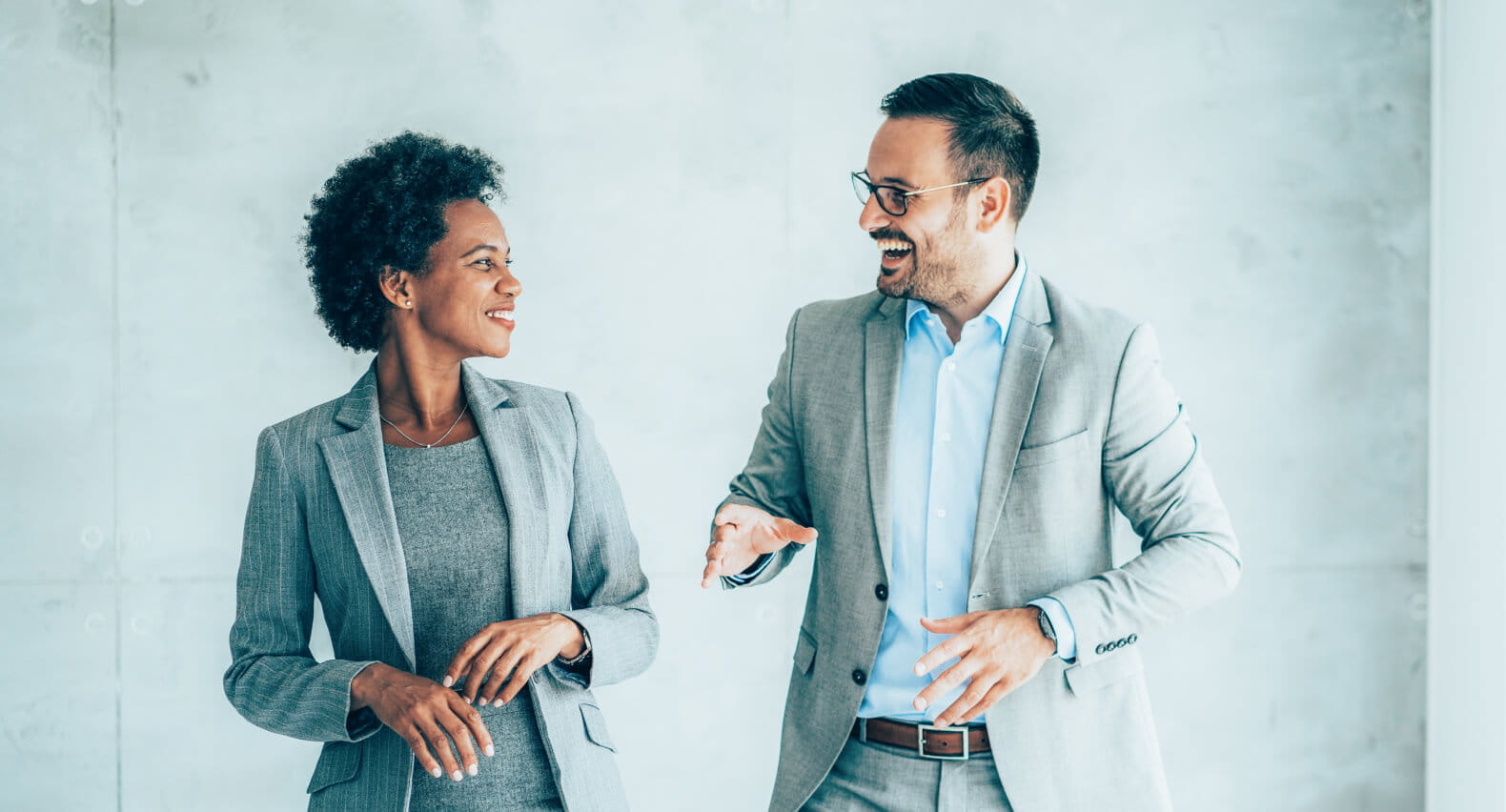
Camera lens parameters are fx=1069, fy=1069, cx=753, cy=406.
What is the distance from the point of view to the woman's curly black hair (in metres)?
2.04

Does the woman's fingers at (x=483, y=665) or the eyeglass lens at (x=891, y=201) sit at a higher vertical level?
the eyeglass lens at (x=891, y=201)

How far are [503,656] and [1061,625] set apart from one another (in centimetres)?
90

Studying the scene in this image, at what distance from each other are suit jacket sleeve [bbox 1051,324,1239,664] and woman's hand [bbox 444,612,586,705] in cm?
85

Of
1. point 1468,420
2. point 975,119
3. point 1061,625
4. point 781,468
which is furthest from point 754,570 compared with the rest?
point 1468,420

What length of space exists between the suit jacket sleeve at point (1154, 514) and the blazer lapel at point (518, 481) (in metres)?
0.90

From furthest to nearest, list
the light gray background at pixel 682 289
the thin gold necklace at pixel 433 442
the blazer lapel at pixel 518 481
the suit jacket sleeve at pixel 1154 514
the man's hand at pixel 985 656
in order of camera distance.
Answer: the light gray background at pixel 682 289 < the thin gold necklace at pixel 433 442 < the blazer lapel at pixel 518 481 < the suit jacket sleeve at pixel 1154 514 < the man's hand at pixel 985 656

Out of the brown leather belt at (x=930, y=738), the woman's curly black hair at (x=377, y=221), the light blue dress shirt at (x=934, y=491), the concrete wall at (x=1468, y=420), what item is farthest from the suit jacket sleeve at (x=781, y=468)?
the concrete wall at (x=1468, y=420)

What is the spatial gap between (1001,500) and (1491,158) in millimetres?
1897

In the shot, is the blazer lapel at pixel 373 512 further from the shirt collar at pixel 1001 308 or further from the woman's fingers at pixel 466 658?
the shirt collar at pixel 1001 308

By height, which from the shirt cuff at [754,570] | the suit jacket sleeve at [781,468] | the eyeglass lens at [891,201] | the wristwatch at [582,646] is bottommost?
the wristwatch at [582,646]

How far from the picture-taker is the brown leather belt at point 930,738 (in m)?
1.81

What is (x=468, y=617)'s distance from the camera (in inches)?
74.1

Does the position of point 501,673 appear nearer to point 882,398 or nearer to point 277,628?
point 277,628

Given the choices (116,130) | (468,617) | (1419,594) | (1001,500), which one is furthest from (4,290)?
(1419,594)
